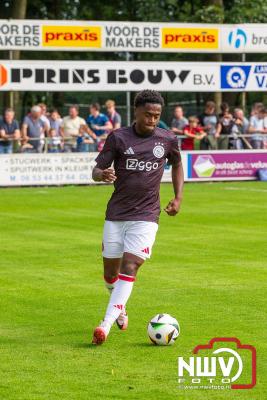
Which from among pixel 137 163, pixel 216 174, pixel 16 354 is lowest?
pixel 216 174

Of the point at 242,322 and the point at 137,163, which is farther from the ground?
the point at 137,163

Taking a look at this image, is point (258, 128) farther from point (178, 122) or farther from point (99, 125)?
point (99, 125)

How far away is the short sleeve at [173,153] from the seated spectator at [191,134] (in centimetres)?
2235

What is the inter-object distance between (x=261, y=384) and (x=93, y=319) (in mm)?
3211

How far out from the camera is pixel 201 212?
23.4 m

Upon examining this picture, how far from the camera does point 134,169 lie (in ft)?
33.2

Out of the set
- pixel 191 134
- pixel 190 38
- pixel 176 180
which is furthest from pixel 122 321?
pixel 190 38

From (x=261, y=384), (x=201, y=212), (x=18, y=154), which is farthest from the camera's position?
(x=18, y=154)

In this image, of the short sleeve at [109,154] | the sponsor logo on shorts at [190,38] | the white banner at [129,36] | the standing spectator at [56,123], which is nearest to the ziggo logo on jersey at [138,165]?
the short sleeve at [109,154]

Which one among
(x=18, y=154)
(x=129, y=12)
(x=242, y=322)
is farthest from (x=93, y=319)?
(x=129, y=12)

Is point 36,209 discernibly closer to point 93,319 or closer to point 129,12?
point 93,319

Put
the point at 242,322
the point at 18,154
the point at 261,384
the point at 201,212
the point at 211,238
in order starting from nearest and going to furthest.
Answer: the point at 261,384 < the point at 242,322 < the point at 211,238 < the point at 201,212 < the point at 18,154

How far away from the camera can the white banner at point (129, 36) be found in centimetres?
3331

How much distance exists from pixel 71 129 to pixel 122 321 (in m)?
21.4
